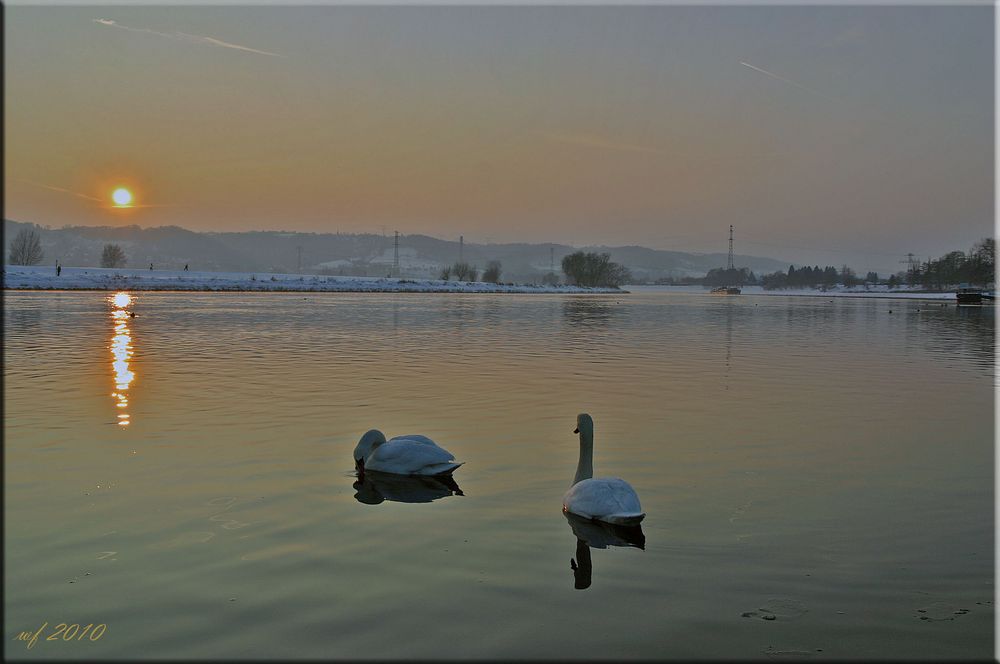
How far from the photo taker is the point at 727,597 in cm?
705

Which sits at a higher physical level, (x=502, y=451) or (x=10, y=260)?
(x=10, y=260)

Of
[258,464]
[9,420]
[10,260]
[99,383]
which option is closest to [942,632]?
[258,464]

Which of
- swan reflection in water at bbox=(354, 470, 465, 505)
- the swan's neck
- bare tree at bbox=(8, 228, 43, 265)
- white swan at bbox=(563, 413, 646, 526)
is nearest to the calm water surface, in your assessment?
swan reflection in water at bbox=(354, 470, 465, 505)

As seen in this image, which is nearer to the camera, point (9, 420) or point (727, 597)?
point (727, 597)

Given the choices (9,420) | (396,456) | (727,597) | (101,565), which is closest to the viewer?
(727,597)

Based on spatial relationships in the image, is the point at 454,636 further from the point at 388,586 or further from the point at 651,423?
the point at 651,423

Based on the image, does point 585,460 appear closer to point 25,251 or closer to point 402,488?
point 402,488

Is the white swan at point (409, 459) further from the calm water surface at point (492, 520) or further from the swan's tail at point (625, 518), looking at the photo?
the swan's tail at point (625, 518)

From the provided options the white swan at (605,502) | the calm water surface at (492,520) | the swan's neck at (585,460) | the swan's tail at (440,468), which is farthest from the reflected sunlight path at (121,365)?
the white swan at (605,502)

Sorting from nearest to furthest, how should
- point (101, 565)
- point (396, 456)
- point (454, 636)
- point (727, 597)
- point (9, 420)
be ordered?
point (454, 636) → point (727, 597) → point (101, 565) → point (396, 456) → point (9, 420)

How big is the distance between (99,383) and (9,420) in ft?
17.0

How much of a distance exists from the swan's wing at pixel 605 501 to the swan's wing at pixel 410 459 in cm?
227

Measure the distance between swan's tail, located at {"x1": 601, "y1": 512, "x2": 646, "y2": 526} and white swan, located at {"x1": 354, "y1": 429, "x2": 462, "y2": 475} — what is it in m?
2.87

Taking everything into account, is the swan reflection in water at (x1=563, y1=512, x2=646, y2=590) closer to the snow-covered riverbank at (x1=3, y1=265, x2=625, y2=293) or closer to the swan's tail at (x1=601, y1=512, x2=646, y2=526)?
the swan's tail at (x1=601, y1=512, x2=646, y2=526)
